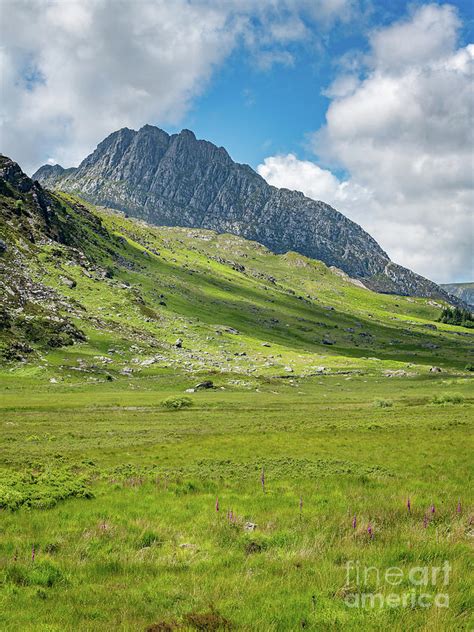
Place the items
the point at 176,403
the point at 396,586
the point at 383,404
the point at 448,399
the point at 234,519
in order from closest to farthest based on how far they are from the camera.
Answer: the point at 396,586 < the point at 234,519 < the point at 176,403 < the point at 383,404 < the point at 448,399

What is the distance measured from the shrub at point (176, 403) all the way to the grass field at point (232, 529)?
90.9 feet

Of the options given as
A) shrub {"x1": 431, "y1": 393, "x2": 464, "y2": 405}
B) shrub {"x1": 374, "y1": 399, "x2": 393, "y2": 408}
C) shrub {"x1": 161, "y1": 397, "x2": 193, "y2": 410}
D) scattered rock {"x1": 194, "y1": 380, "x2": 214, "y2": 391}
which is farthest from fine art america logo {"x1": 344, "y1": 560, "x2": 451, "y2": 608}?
scattered rock {"x1": 194, "y1": 380, "x2": 214, "y2": 391}

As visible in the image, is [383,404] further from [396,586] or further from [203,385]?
[396,586]

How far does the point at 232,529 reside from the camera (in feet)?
53.0

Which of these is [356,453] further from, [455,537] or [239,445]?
[455,537]

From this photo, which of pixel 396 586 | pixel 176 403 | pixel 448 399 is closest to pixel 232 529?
pixel 396 586

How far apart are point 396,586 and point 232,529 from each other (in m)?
7.20

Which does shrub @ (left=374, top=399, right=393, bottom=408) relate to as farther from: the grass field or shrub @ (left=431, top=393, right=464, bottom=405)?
the grass field

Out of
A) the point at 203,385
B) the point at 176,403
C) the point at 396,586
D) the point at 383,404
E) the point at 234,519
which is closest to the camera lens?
the point at 396,586

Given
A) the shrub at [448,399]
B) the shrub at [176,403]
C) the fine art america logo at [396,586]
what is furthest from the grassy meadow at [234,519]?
the shrub at [448,399]

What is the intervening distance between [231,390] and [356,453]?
68486 millimetres

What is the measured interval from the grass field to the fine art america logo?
0.24 ft

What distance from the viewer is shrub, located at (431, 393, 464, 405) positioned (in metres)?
76.1

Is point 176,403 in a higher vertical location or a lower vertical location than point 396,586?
lower
